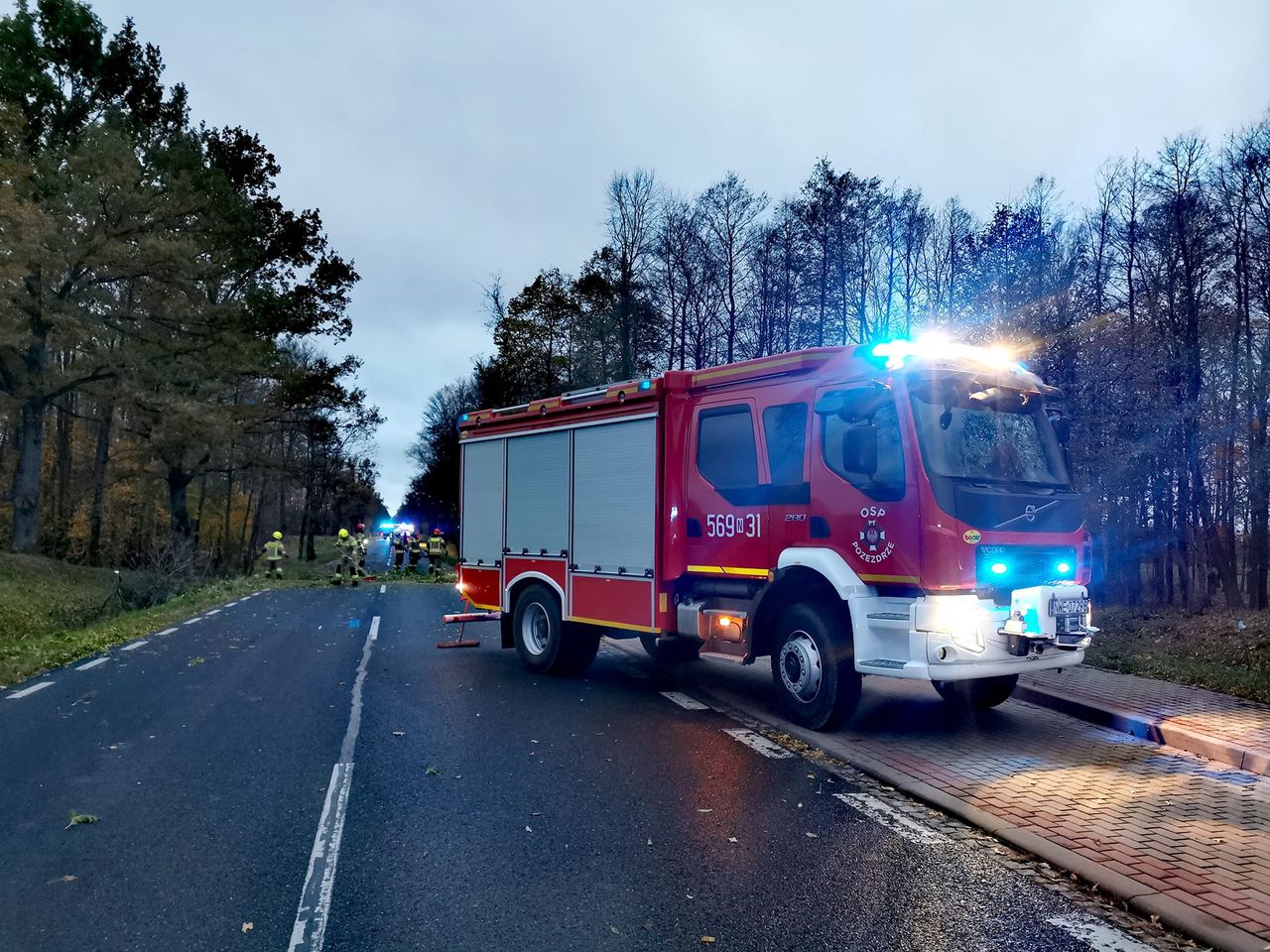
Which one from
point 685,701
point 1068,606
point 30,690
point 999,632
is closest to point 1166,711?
point 1068,606

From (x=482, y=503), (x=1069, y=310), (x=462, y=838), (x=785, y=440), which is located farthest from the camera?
(x=1069, y=310)

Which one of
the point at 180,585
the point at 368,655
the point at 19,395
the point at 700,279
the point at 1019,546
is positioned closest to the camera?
the point at 1019,546

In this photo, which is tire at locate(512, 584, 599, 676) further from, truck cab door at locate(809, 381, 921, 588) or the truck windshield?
the truck windshield

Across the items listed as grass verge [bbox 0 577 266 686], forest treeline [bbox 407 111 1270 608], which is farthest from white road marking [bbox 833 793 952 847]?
forest treeline [bbox 407 111 1270 608]

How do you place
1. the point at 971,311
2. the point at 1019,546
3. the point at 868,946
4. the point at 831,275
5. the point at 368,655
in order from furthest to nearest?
1. the point at 831,275
2. the point at 971,311
3. the point at 368,655
4. the point at 1019,546
5. the point at 868,946

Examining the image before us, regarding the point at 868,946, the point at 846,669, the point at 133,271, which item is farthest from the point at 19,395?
the point at 868,946

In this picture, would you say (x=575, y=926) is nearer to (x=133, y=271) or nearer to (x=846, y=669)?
(x=846, y=669)

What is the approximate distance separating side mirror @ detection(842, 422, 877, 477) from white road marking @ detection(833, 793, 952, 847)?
244 cm

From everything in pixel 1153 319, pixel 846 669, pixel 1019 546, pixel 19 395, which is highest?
pixel 1153 319

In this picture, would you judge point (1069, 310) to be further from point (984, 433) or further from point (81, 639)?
point (81, 639)

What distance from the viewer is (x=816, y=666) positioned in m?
7.04

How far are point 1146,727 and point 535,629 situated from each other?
6.08m

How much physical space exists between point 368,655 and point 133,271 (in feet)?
59.5

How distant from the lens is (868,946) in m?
3.44
